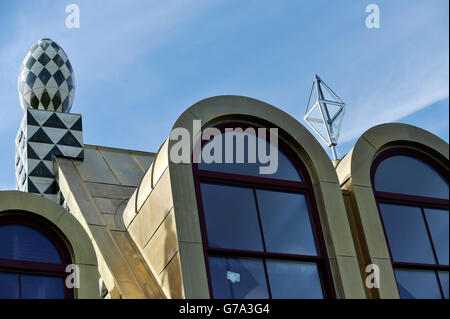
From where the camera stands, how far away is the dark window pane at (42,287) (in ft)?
37.3

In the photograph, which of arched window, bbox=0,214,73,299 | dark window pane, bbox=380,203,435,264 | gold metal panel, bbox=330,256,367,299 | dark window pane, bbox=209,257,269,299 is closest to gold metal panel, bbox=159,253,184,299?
dark window pane, bbox=209,257,269,299

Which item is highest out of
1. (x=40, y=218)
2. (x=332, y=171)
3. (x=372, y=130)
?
(x=372, y=130)

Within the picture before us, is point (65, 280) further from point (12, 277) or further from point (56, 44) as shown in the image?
point (56, 44)

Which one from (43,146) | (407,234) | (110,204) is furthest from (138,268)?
(43,146)

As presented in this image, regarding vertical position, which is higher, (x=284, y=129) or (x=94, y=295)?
(x=284, y=129)

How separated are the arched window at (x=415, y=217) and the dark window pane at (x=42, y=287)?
19.6 ft

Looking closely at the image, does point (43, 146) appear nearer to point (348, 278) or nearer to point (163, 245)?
point (163, 245)

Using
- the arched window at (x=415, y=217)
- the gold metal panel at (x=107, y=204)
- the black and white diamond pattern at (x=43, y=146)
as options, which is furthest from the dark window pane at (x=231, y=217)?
the black and white diamond pattern at (x=43, y=146)

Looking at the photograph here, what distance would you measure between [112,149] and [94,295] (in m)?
6.95

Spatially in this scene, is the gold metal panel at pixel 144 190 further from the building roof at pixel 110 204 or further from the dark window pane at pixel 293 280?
the dark window pane at pixel 293 280

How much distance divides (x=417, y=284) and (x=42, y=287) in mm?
6662

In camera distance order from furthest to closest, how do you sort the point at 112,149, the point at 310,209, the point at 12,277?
the point at 112,149, the point at 310,209, the point at 12,277

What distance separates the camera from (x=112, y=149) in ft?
59.7

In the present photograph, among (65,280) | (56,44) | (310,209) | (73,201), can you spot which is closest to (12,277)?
(65,280)
